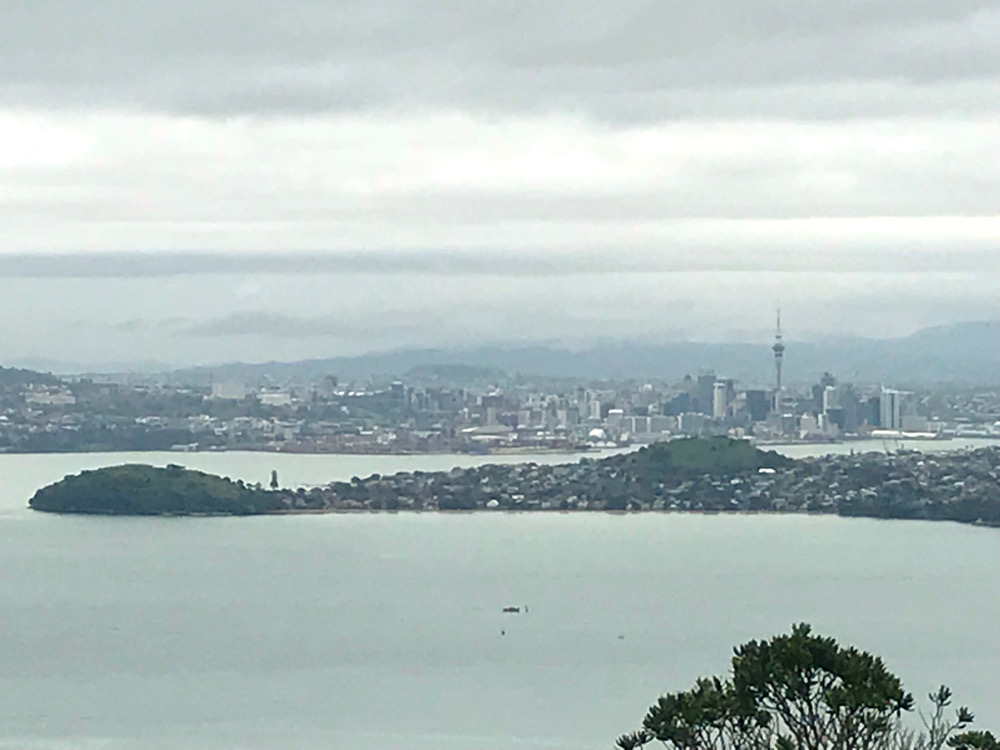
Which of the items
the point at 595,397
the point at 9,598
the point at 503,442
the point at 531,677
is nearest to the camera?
the point at 531,677

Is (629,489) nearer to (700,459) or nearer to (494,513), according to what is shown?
(700,459)

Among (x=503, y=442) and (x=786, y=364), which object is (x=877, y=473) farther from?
(x=786, y=364)

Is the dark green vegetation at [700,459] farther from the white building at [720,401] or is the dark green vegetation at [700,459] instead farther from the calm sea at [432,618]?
the white building at [720,401]

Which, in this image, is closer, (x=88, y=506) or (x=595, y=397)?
(x=88, y=506)

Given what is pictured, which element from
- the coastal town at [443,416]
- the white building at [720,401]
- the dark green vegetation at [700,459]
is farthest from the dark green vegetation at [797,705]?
the white building at [720,401]

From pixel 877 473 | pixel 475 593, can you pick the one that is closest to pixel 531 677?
pixel 475 593

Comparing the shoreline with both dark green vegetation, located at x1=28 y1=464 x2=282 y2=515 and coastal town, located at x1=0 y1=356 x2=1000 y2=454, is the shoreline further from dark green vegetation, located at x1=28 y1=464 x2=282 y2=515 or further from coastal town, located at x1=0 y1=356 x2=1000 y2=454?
coastal town, located at x1=0 y1=356 x2=1000 y2=454

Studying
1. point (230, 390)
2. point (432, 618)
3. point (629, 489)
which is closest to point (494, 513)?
point (629, 489)
